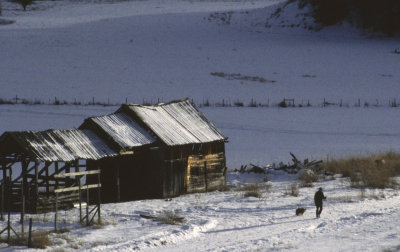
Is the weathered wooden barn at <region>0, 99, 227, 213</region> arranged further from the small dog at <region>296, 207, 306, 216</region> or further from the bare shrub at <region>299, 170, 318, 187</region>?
the small dog at <region>296, 207, 306, 216</region>

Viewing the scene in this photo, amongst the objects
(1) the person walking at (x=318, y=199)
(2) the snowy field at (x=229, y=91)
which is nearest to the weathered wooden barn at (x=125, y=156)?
(2) the snowy field at (x=229, y=91)

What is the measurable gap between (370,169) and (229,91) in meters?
23.7

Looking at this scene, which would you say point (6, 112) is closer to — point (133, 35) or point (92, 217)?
point (92, 217)

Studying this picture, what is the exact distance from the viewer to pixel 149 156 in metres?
25.5

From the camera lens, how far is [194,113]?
2945 centimetres

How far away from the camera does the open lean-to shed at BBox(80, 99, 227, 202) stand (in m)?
24.8

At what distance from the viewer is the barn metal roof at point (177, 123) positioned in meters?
26.0

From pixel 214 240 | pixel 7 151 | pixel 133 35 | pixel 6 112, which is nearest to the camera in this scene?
pixel 214 240

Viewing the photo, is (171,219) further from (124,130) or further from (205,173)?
(205,173)

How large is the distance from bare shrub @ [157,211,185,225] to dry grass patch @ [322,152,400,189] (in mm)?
10068

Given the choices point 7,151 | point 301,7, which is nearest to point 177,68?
point 301,7

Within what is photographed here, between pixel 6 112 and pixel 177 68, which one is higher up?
pixel 177 68

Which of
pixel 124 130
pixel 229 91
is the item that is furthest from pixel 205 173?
pixel 229 91

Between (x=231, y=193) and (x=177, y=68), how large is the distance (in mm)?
34065
